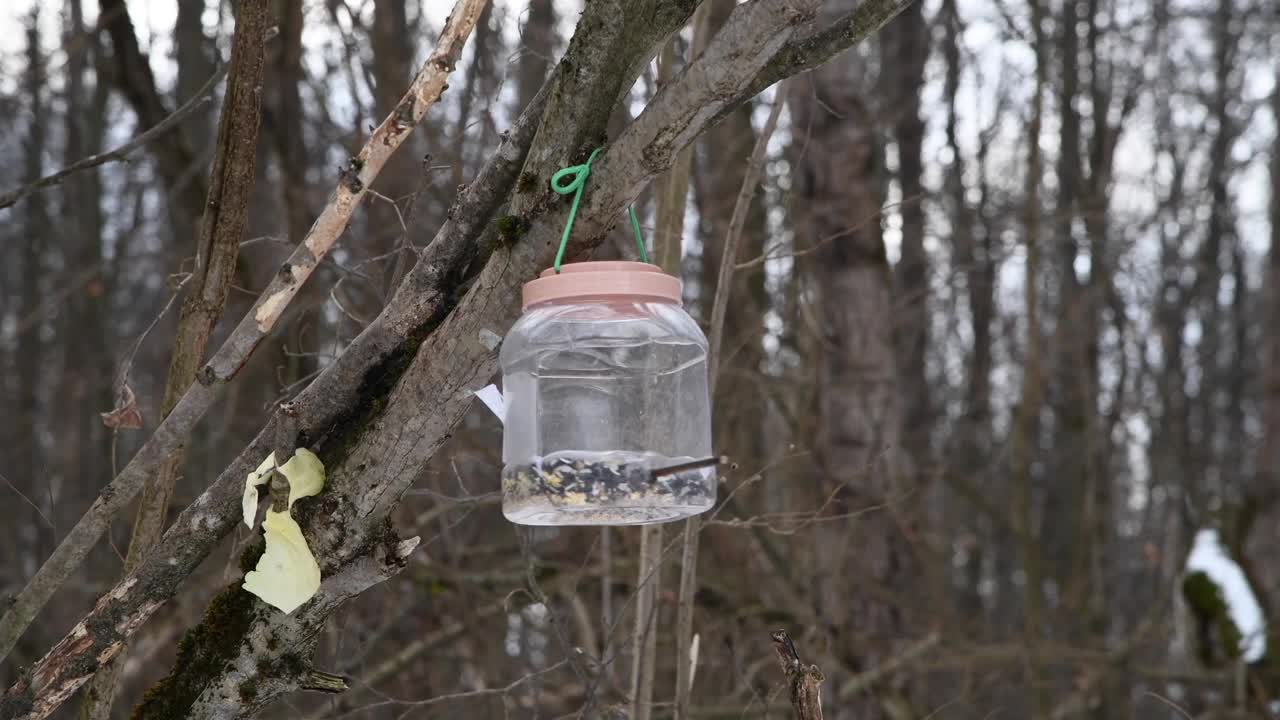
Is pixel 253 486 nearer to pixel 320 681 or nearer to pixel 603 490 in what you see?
pixel 320 681

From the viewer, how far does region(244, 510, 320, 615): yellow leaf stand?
7.16 ft

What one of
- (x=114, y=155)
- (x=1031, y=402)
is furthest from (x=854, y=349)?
(x=114, y=155)

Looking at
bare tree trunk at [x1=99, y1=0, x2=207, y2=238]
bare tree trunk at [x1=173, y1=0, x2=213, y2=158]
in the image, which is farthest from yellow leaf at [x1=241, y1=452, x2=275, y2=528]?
bare tree trunk at [x1=173, y1=0, x2=213, y2=158]

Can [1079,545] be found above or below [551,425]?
below

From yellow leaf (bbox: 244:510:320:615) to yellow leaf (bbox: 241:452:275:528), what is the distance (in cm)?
4

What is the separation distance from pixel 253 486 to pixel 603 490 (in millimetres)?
688

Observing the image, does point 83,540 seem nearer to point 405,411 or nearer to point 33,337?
point 405,411

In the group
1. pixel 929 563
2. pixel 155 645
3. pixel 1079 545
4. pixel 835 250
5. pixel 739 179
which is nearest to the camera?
pixel 155 645

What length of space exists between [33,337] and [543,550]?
28.0 ft

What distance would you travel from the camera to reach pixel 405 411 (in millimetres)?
2164

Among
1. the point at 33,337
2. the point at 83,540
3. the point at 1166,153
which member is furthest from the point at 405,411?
the point at 1166,153

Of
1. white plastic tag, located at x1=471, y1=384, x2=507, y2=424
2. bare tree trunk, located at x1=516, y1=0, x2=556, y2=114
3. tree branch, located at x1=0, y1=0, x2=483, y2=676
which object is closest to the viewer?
white plastic tag, located at x1=471, y1=384, x2=507, y2=424

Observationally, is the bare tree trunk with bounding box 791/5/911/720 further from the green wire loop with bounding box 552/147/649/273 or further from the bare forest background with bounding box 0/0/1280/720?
the green wire loop with bounding box 552/147/649/273

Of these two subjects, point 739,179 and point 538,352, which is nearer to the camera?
point 538,352
